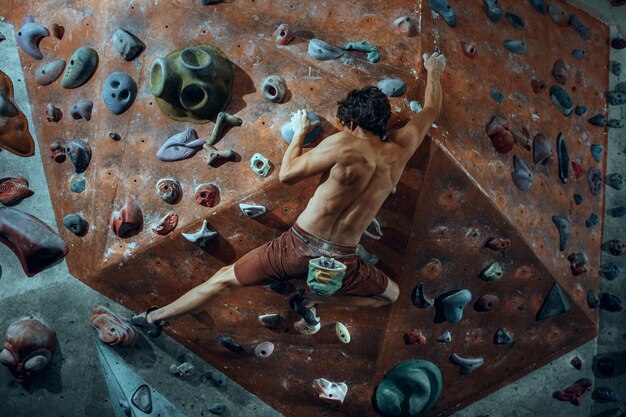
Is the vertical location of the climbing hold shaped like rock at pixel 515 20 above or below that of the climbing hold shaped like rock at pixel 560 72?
above

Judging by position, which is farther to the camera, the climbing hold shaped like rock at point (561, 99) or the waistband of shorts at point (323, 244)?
the climbing hold shaped like rock at point (561, 99)

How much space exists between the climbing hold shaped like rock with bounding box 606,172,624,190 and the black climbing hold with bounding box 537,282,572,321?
48.6 inches

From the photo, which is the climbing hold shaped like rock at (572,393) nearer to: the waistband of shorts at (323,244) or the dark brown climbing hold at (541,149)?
the dark brown climbing hold at (541,149)

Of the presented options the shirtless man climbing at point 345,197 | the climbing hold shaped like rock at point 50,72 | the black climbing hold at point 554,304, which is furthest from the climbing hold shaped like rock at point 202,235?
the black climbing hold at point 554,304

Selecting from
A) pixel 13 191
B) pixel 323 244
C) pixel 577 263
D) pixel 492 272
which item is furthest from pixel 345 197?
pixel 13 191

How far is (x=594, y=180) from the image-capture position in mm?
7781

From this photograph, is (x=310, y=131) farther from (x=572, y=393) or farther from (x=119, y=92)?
(x=572, y=393)

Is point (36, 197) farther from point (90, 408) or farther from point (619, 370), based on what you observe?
point (619, 370)

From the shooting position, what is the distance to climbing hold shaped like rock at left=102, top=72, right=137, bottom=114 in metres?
6.94

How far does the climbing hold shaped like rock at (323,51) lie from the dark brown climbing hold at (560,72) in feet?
6.67

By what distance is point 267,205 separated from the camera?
22.0 feet

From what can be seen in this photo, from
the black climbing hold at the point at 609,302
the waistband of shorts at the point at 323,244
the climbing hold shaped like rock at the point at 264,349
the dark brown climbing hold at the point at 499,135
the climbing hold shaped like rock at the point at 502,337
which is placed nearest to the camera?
the waistband of shorts at the point at 323,244

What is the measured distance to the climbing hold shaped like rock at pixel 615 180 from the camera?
794 centimetres

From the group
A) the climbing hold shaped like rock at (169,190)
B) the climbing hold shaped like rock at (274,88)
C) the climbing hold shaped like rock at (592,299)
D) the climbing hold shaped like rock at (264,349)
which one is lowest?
the climbing hold shaped like rock at (264,349)
